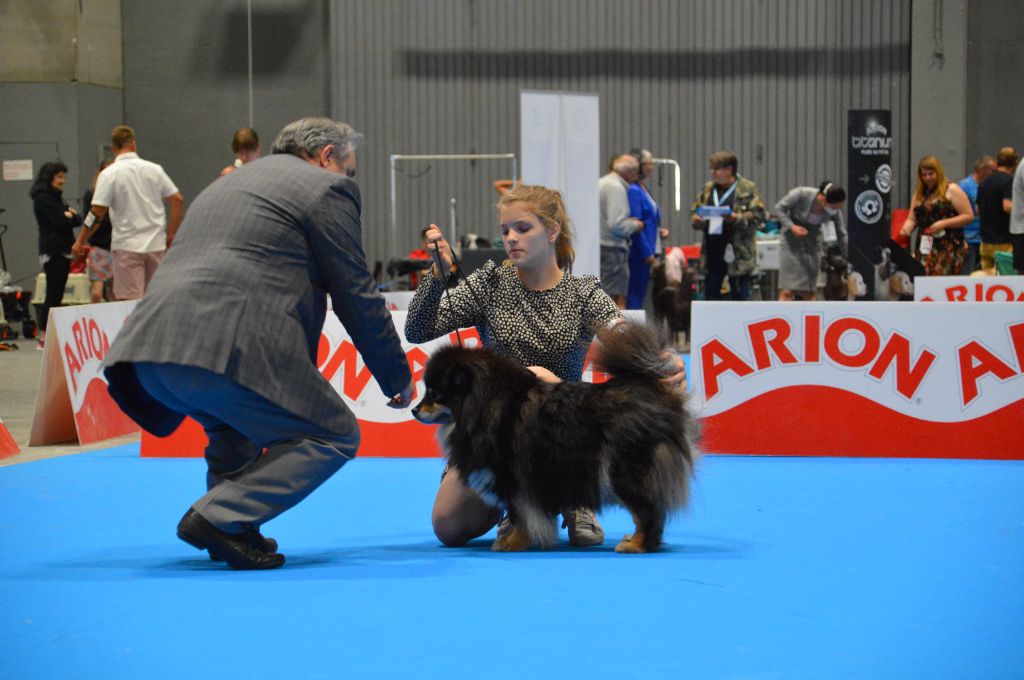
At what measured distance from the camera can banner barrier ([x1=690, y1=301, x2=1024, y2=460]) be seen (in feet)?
18.1

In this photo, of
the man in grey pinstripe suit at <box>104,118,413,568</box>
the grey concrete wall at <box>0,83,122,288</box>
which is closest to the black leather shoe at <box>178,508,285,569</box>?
the man in grey pinstripe suit at <box>104,118,413,568</box>

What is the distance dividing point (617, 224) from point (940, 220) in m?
3.36

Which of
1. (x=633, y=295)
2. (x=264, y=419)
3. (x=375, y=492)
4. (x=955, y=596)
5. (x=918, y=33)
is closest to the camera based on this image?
(x=955, y=596)

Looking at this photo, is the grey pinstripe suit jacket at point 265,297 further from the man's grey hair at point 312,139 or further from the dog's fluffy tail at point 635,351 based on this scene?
the dog's fluffy tail at point 635,351

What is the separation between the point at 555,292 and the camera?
375 cm

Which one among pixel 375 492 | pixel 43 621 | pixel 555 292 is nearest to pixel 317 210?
pixel 555 292

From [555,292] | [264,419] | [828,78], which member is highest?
[828,78]

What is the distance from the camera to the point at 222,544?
3197 mm

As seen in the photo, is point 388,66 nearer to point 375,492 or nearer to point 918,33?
point 918,33

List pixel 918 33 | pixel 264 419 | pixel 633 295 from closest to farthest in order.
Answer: pixel 264 419
pixel 633 295
pixel 918 33

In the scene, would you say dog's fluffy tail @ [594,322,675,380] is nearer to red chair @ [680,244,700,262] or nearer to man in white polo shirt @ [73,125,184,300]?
man in white polo shirt @ [73,125,184,300]

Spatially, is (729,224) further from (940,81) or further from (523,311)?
(940,81)

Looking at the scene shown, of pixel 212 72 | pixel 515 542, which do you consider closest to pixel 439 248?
pixel 515 542

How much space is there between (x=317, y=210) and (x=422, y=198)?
1379 cm
